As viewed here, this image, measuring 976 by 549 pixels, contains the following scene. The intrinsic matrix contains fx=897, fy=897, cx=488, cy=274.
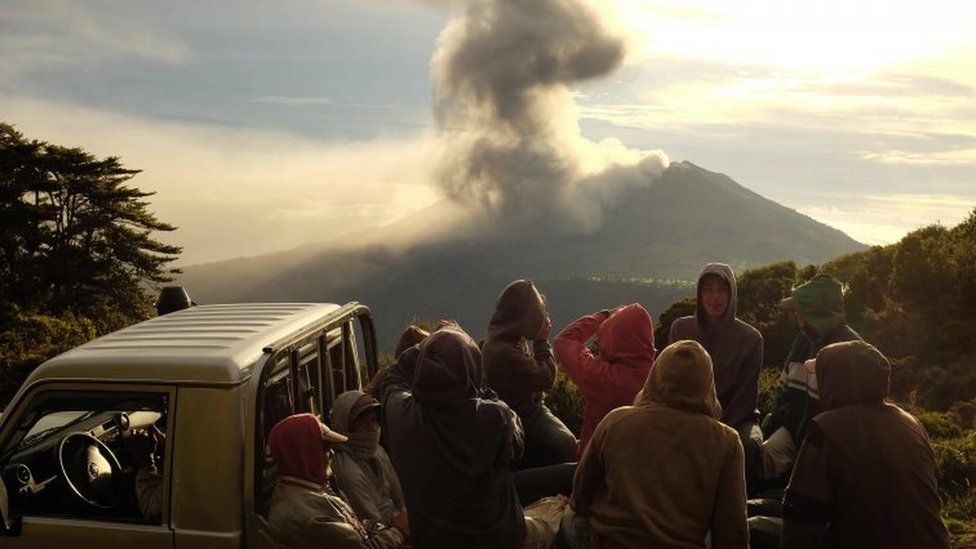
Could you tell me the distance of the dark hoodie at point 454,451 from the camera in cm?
411

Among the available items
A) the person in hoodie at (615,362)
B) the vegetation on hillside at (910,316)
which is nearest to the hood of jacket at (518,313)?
the person in hoodie at (615,362)

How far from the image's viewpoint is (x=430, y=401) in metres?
4.12

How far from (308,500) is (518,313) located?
6.09 feet

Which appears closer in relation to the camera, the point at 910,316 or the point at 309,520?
the point at 309,520

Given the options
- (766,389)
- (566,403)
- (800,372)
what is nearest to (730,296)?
(800,372)

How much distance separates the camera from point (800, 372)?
5.42 m

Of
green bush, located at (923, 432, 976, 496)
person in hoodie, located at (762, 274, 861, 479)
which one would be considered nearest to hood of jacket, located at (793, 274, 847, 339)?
person in hoodie, located at (762, 274, 861, 479)

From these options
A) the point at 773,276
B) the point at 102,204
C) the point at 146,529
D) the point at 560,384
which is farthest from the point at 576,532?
the point at 102,204

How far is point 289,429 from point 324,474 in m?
0.28

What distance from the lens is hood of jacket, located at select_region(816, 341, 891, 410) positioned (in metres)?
3.96

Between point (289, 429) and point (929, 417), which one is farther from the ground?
point (289, 429)

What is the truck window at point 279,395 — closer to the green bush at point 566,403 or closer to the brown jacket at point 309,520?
the brown jacket at point 309,520

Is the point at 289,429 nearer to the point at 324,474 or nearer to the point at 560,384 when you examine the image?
the point at 324,474

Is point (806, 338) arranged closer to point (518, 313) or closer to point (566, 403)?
point (518, 313)
